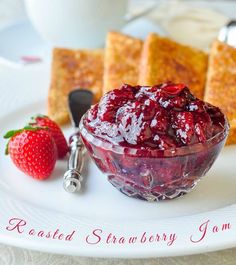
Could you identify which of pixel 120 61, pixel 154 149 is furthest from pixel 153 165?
pixel 120 61

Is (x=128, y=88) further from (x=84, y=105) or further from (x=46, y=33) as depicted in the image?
(x=46, y=33)

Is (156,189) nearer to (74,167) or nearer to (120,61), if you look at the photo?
(74,167)

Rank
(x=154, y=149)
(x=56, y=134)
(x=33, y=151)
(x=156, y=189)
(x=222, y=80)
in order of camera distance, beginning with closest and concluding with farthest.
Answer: (x=154, y=149) < (x=156, y=189) < (x=33, y=151) < (x=56, y=134) < (x=222, y=80)

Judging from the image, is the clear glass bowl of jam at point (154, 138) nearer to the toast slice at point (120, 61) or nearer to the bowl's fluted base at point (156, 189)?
the bowl's fluted base at point (156, 189)

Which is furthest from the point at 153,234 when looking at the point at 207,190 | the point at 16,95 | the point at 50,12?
the point at 50,12

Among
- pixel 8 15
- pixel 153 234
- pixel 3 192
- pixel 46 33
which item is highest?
pixel 153 234

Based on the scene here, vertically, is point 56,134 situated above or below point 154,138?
below
